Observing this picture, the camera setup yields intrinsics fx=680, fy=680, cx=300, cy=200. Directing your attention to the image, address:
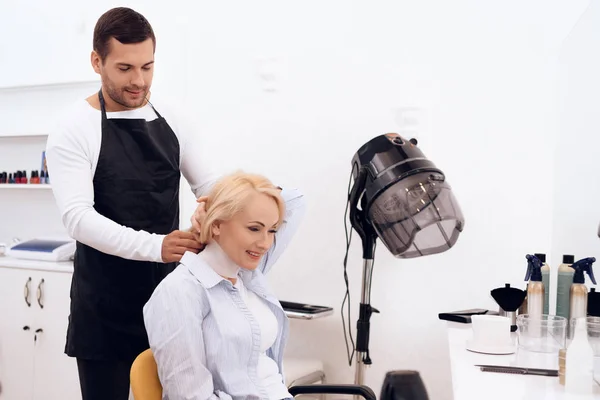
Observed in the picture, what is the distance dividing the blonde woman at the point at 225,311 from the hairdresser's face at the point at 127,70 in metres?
0.39

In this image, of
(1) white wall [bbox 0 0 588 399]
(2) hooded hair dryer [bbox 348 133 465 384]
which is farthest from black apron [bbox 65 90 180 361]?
(1) white wall [bbox 0 0 588 399]

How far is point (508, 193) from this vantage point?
8.55 feet

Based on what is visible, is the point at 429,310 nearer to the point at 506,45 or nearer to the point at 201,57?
the point at 506,45

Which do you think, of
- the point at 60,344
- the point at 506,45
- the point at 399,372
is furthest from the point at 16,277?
the point at 399,372

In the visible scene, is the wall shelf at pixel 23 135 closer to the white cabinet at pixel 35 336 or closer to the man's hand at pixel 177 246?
the white cabinet at pixel 35 336

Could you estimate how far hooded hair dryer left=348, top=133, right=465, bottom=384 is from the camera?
7.07 feet

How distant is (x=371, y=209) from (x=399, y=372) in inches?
64.5

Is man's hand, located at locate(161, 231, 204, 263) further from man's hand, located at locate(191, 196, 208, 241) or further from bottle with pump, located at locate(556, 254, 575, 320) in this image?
bottle with pump, located at locate(556, 254, 575, 320)

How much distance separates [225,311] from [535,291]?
3.38ft

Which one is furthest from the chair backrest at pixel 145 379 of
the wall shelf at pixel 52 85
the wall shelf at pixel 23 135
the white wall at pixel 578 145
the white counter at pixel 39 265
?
the wall shelf at pixel 23 135

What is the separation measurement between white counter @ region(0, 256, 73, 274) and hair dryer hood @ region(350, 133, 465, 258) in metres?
1.50

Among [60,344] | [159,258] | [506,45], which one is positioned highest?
[506,45]

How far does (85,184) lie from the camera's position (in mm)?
1854

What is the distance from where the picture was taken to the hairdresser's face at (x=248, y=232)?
1700 millimetres
